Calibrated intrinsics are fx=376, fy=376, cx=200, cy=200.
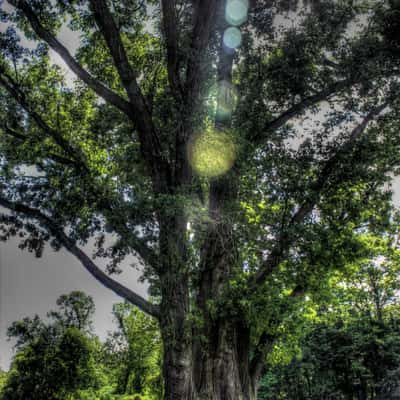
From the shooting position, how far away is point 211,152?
22.5 ft

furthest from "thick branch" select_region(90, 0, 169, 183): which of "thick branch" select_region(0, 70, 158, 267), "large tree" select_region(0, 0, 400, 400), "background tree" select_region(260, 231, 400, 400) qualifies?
"background tree" select_region(260, 231, 400, 400)

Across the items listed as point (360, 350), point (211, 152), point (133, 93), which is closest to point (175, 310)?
point (211, 152)

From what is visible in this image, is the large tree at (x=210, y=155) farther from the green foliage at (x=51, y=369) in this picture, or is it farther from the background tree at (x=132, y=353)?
the background tree at (x=132, y=353)

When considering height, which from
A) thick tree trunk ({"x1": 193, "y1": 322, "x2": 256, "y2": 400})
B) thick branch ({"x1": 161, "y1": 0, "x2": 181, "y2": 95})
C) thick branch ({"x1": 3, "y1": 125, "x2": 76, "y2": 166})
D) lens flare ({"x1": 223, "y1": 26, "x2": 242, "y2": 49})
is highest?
lens flare ({"x1": 223, "y1": 26, "x2": 242, "y2": 49})

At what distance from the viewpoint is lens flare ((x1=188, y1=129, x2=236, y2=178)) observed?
6824mm

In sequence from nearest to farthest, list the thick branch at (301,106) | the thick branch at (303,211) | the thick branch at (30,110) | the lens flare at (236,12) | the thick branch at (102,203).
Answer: the thick branch at (102,203)
the thick branch at (30,110)
the thick branch at (303,211)
the thick branch at (301,106)
the lens flare at (236,12)

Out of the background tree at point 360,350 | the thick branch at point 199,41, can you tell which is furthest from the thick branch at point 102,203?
the background tree at point 360,350

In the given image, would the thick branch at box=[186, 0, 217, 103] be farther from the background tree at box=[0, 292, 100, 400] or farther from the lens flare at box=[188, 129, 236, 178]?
the background tree at box=[0, 292, 100, 400]

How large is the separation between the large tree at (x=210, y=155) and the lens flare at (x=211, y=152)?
0.03 m

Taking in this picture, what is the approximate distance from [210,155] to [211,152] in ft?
0.22

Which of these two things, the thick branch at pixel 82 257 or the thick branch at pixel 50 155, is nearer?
the thick branch at pixel 82 257

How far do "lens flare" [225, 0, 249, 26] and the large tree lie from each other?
3 cm

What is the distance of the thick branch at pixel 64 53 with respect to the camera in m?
6.47

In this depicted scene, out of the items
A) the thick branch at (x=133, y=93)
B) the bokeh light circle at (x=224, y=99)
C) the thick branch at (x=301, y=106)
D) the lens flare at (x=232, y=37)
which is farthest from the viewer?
the lens flare at (x=232, y=37)
